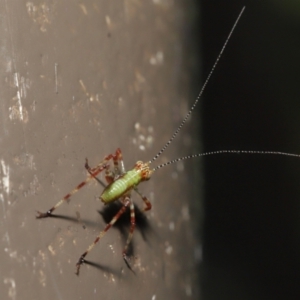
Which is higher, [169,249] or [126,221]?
[126,221]

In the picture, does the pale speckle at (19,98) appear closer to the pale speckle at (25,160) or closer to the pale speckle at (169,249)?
the pale speckle at (25,160)

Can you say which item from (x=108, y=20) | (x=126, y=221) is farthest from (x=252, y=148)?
(x=108, y=20)

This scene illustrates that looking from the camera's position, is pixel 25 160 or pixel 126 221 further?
pixel 126 221

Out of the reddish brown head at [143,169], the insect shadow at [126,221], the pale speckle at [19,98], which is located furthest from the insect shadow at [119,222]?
the pale speckle at [19,98]

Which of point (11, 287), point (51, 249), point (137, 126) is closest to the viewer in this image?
point (11, 287)

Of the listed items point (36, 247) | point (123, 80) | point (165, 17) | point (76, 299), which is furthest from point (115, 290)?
point (165, 17)

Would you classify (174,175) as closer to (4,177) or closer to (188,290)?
(188,290)

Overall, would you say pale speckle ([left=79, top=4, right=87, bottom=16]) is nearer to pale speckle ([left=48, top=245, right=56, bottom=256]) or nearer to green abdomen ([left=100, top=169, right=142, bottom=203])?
green abdomen ([left=100, top=169, right=142, bottom=203])
